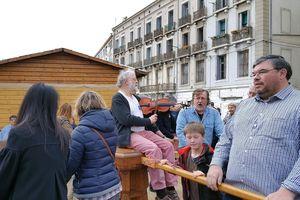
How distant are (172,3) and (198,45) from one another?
666cm

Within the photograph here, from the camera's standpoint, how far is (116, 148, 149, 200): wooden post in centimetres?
373

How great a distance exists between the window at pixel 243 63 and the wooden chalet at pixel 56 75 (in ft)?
46.7

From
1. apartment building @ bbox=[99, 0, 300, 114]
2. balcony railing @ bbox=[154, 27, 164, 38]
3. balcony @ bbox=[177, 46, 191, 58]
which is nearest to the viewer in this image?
apartment building @ bbox=[99, 0, 300, 114]

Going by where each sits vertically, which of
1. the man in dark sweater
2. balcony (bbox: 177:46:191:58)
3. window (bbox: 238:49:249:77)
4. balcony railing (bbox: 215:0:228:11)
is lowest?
the man in dark sweater

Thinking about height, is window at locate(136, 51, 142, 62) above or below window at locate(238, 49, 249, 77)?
above

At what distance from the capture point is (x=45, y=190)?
2506mm

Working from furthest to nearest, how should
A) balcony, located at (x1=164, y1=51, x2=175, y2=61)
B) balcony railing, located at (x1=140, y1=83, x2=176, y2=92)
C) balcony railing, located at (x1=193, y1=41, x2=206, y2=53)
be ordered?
1. balcony railing, located at (x1=140, y1=83, x2=176, y2=92)
2. balcony, located at (x1=164, y1=51, x2=175, y2=61)
3. balcony railing, located at (x1=193, y1=41, x2=206, y2=53)

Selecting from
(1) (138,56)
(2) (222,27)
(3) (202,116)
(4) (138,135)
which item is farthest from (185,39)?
(4) (138,135)

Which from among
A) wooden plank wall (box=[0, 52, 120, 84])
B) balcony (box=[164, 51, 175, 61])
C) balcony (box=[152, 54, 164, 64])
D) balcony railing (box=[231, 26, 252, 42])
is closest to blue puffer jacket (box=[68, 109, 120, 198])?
wooden plank wall (box=[0, 52, 120, 84])

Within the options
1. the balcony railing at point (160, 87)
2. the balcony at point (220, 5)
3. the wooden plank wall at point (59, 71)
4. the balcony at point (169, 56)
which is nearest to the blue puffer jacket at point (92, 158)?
the wooden plank wall at point (59, 71)

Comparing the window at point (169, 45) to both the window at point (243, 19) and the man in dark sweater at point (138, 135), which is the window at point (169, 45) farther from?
the man in dark sweater at point (138, 135)

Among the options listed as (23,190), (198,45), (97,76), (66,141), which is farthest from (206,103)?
(198,45)

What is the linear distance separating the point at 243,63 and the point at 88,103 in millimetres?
23934

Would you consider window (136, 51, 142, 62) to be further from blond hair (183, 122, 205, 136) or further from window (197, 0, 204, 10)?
blond hair (183, 122, 205, 136)
